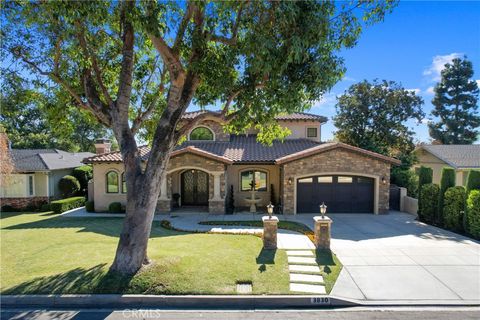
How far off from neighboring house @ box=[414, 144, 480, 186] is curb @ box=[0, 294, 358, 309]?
19.0 metres

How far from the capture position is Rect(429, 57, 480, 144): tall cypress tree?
39125 millimetres

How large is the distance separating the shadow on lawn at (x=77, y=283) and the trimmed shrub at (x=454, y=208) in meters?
13.8

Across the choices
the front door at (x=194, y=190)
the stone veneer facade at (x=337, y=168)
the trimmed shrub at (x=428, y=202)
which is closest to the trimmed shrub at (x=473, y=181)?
the trimmed shrub at (x=428, y=202)

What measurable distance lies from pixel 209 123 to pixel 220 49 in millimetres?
11430

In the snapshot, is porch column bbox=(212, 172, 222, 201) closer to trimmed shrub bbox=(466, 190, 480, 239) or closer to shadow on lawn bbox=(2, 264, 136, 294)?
shadow on lawn bbox=(2, 264, 136, 294)

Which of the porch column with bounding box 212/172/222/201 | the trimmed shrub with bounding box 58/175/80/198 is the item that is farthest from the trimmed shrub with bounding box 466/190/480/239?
the trimmed shrub with bounding box 58/175/80/198

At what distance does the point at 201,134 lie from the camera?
20.1 m

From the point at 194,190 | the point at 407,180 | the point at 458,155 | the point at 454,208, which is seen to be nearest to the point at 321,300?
the point at 454,208

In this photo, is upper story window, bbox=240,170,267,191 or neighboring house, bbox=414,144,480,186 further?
neighboring house, bbox=414,144,480,186

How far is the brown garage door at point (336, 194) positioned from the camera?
16.7 metres

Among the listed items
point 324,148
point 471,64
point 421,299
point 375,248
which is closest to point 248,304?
point 421,299

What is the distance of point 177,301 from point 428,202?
13.9 meters

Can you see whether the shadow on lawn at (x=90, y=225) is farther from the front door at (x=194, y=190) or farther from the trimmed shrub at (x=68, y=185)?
the trimmed shrub at (x=68, y=185)

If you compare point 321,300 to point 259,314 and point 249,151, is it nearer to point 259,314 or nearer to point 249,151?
point 259,314
